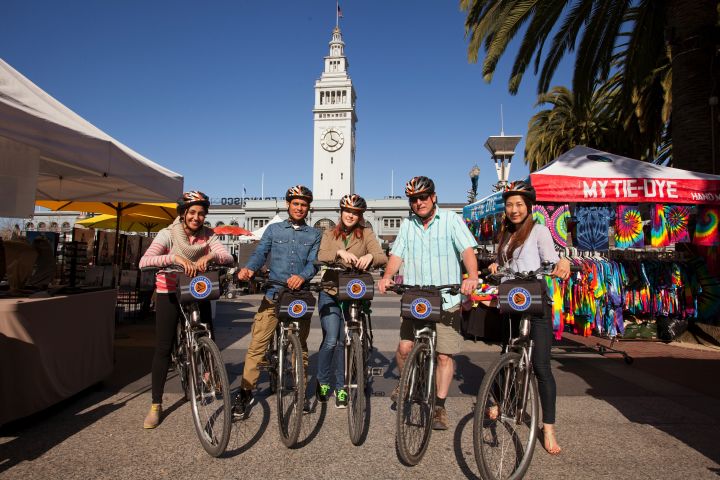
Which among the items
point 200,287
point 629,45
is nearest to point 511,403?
point 200,287

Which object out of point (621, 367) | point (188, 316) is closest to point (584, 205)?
point (621, 367)

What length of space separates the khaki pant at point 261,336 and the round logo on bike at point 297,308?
37 centimetres

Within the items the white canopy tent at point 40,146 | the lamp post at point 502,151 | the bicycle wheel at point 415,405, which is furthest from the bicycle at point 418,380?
the lamp post at point 502,151

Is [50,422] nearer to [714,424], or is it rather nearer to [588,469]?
[588,469]

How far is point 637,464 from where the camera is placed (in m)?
3.16

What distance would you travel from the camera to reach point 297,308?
364 cm

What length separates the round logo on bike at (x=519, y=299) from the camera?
3127mm

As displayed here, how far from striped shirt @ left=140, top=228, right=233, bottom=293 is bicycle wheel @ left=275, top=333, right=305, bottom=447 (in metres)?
1.11

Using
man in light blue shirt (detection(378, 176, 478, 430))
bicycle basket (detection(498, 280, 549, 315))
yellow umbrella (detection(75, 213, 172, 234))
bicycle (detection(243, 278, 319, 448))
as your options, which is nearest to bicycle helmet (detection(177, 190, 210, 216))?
bicycle (detection(243, 278, 319, 448))

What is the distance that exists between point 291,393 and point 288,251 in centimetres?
132

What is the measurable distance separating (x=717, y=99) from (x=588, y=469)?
8099mm

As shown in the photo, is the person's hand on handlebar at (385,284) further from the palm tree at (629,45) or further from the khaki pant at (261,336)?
the palm tree at (629,45)

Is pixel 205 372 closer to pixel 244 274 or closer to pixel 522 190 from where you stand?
pixel 244 274

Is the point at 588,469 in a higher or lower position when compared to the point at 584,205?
lower
